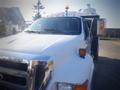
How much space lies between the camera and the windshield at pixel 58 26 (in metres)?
4.56

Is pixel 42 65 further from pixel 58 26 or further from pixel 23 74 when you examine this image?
→ pixel 58 26

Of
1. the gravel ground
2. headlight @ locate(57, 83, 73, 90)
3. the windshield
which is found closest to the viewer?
headlight @ locate(57, 83, 73, 90)

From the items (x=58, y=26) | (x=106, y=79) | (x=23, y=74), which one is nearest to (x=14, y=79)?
(x=23, y=74)

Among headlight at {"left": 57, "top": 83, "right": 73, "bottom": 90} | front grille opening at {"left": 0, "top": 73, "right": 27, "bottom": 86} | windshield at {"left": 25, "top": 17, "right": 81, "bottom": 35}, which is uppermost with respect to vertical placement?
windshield at {"left": 25, "top": 17, "right": 81, "bottom": 35}

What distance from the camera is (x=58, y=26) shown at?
4820mm

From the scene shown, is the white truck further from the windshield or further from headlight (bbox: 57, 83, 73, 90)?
the windshield

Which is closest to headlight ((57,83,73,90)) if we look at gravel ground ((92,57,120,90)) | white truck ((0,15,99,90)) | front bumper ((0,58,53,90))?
white truck ((0,15,99,90))

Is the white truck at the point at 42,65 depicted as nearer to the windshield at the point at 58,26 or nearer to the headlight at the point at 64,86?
the headlight at the point at 64,86

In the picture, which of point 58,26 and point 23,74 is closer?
point 23,74

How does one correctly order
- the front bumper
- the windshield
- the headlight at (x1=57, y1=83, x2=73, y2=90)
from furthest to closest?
the windshield < the headlight at (x1=57, y1=83, x2=73, y2=90) < the front bumper

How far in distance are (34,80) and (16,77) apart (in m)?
0.27

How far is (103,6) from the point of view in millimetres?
7492

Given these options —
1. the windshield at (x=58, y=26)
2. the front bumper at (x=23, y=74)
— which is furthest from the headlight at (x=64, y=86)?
the windshield at (x=58, y=26)

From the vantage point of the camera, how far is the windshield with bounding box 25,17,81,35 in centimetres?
456
